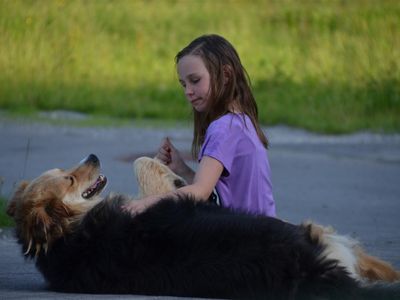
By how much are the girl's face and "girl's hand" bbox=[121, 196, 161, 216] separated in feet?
2.81

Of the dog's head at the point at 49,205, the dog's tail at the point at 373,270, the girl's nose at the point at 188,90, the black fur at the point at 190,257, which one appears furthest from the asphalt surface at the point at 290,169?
the girl's nose at the point at 188,90

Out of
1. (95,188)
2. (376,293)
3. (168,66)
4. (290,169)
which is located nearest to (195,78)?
(95,188)

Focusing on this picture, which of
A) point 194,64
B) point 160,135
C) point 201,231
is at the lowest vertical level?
point 160,135

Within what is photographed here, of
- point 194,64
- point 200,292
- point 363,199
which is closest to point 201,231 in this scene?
point 200,292

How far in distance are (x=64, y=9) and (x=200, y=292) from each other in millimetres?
14431

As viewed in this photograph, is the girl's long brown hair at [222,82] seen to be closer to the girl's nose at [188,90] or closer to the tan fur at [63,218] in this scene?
the girl's nose at [188,90]

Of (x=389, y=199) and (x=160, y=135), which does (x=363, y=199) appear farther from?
(x=160, y=135)

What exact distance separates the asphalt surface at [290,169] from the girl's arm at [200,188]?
605 millimetres

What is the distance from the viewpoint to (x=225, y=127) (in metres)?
6.57

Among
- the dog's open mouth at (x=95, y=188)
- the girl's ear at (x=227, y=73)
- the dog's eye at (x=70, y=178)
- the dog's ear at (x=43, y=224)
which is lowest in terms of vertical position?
the dog's ear at (x=43, y=224)

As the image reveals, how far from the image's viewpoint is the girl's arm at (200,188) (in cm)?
611

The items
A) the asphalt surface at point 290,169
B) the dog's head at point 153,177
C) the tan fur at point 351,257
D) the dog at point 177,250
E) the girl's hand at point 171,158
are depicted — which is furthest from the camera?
the asphalt surface at point 290,169

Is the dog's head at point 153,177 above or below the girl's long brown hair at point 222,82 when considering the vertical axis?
below

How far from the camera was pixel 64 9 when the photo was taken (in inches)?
770
